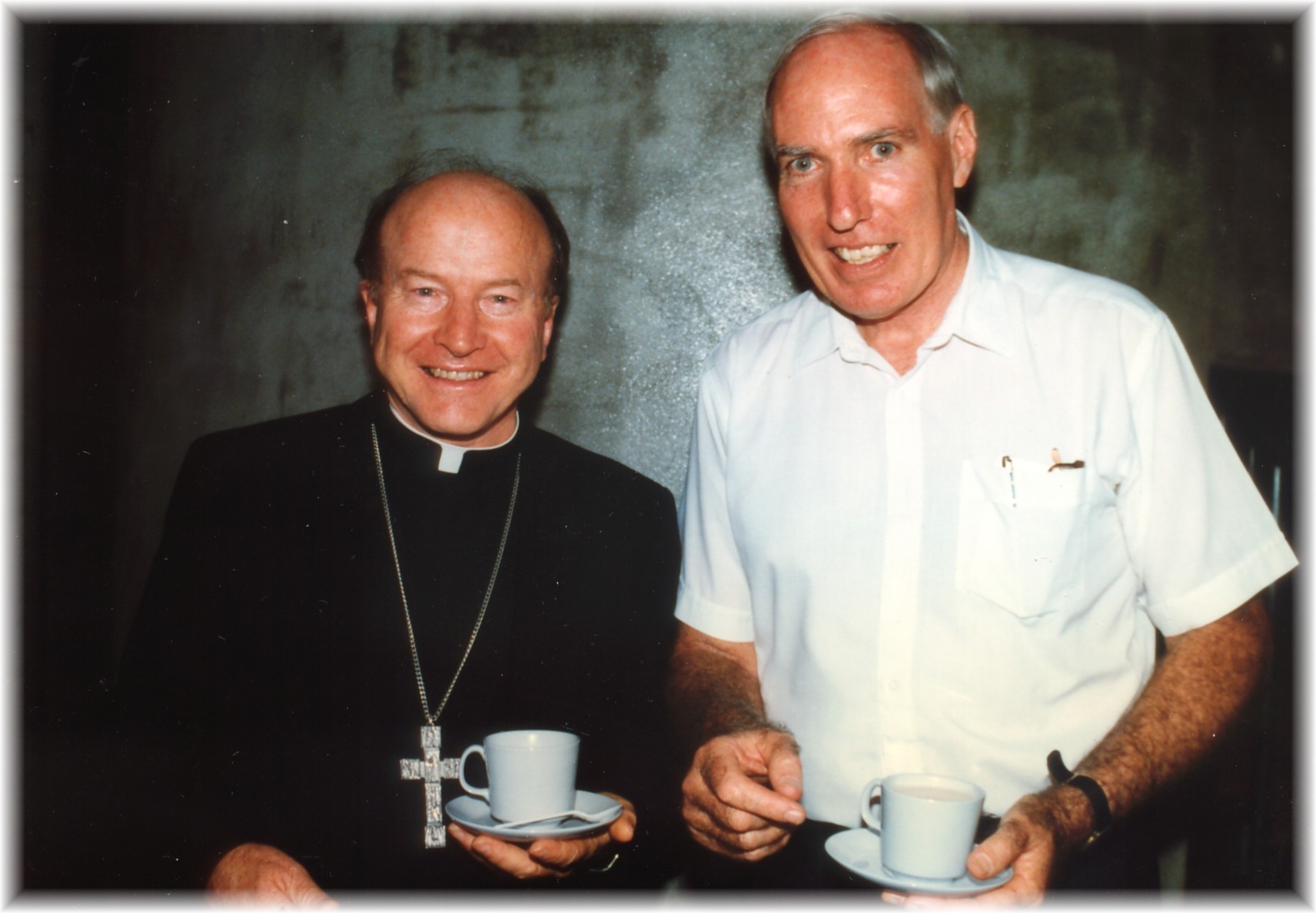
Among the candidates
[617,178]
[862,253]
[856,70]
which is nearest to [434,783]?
[862,253]

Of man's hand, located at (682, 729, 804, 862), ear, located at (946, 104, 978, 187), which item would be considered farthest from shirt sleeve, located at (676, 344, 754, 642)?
ear, located at (946, 104, 978, 187)

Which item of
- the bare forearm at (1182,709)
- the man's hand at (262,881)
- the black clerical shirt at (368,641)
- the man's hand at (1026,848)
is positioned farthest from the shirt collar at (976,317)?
the man's hand at (262,881)

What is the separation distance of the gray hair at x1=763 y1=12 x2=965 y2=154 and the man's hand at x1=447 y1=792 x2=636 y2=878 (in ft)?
5.60

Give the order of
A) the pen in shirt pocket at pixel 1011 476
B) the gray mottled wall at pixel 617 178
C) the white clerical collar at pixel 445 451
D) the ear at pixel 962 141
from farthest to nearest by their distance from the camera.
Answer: the gray mottled wall at pixel 617 178 < the white clerical collar at pixel 445 451 < the ear at pixel 962 141 < the pen in shirt pocket at pixel 1011 476

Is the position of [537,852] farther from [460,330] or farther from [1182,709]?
[1182,709]

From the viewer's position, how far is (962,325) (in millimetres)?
2232

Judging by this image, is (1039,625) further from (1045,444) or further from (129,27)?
(129,27)

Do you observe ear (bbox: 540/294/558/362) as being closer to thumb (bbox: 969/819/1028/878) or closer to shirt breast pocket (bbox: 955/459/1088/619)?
shirt breast pocket (bbox: 955/459/1088/619)

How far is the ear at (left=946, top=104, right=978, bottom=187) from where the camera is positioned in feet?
7.49

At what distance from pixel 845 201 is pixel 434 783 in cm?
171

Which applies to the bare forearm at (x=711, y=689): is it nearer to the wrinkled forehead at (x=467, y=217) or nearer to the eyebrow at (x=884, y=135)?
the wrinkled forehead at (x=467, y=217)

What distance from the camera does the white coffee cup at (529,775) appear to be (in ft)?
5.87

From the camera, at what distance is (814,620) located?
2252 millimetres

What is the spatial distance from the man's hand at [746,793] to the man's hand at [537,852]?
212 millimetres
